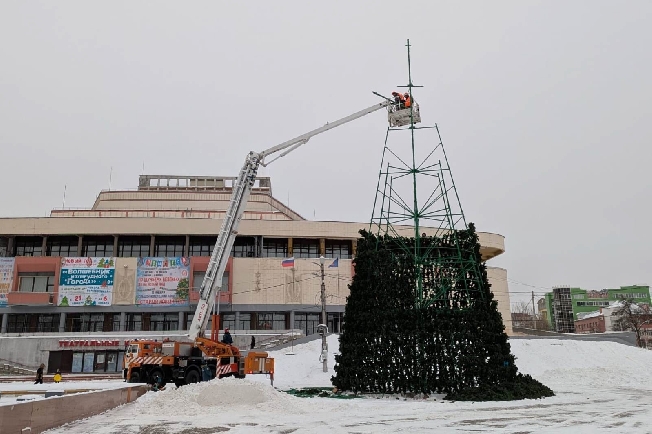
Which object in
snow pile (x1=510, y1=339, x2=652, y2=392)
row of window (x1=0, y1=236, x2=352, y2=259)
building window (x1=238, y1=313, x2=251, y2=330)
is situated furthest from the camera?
row of window (x1=0, y1=236, x2=352, y2=259)

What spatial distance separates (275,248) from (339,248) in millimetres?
7646

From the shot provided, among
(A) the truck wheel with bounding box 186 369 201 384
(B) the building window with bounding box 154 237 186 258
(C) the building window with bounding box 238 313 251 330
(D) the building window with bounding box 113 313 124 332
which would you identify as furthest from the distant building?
(A) the truck wheel with bounding box 186 369 201 384

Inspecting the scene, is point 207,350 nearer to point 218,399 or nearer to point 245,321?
point 218,399

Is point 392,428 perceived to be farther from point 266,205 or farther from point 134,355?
point 266,205

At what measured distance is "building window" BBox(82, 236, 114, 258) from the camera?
58.3 meters

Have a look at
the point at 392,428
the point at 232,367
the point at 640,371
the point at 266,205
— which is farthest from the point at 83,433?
the point at 266,205

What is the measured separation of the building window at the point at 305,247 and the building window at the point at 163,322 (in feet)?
49.7

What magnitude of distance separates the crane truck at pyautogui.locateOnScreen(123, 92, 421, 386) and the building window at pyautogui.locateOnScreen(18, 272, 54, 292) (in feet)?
113

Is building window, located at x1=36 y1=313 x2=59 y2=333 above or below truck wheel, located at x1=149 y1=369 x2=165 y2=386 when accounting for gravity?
above

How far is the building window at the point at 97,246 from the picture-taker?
58344 millimetres

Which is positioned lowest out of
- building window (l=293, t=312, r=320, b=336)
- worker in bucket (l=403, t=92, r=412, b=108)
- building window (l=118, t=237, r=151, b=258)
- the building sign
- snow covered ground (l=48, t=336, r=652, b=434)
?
snow covered ground (l=48, t=336, r=652, b=434)

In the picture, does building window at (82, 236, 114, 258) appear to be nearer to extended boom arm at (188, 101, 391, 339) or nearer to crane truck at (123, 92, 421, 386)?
crane truck at (123, 92, 421, 386)

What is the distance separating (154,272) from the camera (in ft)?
176

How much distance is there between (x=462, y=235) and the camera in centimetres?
2098
